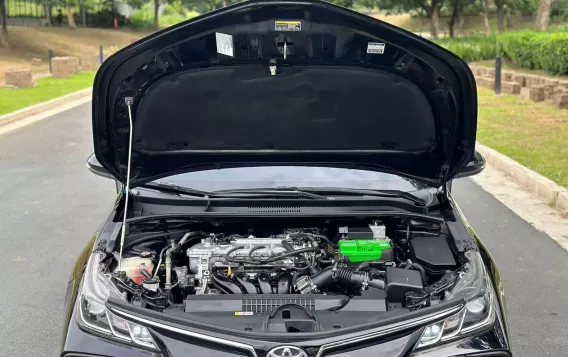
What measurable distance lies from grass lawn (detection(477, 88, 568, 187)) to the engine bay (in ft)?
17.2

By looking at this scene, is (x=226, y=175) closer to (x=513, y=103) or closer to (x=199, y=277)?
(x=199, y=277)

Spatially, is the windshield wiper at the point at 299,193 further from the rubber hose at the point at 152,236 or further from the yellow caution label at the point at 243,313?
the yellow caution label at the point at 243,313

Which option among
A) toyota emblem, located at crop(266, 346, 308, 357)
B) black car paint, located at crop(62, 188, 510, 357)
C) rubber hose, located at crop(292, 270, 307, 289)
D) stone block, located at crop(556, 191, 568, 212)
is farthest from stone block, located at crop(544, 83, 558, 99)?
toyota emblem, located at crop(266, 346, 308, 357)

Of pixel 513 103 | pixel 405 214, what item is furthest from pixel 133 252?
pixel 513 103

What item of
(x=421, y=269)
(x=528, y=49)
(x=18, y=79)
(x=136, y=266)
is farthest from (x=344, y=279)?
(x=528, y=49)

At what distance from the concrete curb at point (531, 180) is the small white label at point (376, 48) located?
16.0ft

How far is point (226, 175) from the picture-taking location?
416 centimetres

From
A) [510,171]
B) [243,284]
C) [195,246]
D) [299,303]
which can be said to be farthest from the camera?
[510,171]

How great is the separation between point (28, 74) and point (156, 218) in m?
19.3

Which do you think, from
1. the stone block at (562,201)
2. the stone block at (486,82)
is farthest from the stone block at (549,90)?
the stone block at (562,201)

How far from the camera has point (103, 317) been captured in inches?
109

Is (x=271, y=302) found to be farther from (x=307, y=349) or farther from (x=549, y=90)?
(x=549, y=90)

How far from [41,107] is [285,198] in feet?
47.2

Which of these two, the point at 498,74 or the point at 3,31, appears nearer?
the point at 498,74
